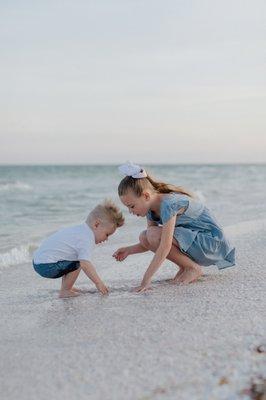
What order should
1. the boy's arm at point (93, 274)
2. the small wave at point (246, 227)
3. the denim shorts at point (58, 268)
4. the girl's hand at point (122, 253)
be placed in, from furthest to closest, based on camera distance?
the small wave at point (246, 227) → the girl's hand at point (122, 253) → the denim shorts at point (58, 268) → the boy's arm at point (93, 274)

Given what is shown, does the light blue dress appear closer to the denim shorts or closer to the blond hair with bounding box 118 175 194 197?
the blond hair with bounding box 118 175 194 197

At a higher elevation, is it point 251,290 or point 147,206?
point 147,206

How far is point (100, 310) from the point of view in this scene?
3.87 m

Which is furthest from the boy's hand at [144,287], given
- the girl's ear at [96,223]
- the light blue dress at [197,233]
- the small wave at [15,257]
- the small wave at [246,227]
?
the small wave at [246,227]

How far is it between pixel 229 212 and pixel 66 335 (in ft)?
26.5

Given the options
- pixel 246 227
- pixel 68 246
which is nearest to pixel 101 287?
pixel 68 246

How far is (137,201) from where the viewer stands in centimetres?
447

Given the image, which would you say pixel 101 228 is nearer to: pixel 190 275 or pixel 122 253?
pixel 122 253

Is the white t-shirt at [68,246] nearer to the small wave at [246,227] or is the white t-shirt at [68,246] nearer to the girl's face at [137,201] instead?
the girl's face at [137,201]

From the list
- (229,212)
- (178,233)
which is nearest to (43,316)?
(178,233)

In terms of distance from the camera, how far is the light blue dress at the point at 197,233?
462cm

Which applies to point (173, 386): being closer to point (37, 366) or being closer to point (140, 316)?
point (37, 366)

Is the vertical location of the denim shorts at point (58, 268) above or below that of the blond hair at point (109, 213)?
below

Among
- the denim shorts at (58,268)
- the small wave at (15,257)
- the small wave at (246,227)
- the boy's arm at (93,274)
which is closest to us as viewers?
the boy's arm at (93,274)
